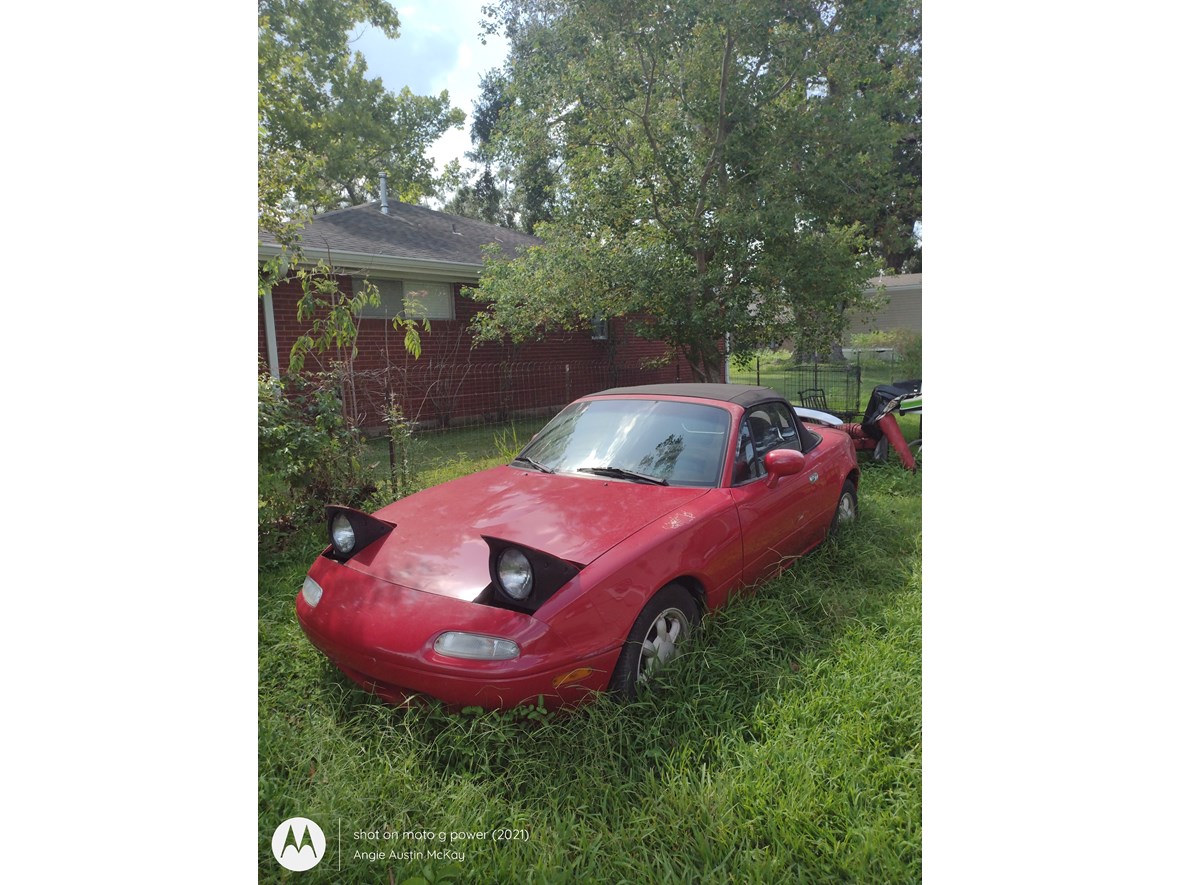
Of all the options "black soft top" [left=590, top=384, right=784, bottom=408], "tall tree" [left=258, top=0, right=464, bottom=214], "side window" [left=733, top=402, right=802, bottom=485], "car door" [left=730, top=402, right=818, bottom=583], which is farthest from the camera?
"black soft top" [left=590, top=384, right=784, bottom=408]

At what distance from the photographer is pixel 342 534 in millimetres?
2629

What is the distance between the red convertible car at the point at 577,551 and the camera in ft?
6.81

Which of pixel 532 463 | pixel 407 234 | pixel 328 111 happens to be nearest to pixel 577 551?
pixel 532 463

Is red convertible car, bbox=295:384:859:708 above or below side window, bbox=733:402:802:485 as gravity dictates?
below

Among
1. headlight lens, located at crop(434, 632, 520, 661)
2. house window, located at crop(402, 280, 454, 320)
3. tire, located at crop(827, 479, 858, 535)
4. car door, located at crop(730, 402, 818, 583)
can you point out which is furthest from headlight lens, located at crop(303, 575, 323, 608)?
house window, located at crop(402, 280, 454, 320)

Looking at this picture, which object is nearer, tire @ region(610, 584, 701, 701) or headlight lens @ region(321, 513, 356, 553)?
tire @ region(610, 584, 701, 701)

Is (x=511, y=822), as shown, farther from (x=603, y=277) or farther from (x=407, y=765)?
(x=603, y=277)

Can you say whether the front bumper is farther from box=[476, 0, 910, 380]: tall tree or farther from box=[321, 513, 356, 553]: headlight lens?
box=[476, 0, 910, 380]: tall tree

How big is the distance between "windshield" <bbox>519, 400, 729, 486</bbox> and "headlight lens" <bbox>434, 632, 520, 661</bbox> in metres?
1.13

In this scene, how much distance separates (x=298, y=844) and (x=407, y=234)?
4.91 m

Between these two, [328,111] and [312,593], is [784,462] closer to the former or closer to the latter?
[312,593]

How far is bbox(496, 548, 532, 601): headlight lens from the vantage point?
2.10m

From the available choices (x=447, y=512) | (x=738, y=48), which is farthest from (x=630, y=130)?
(x=447, y=512)

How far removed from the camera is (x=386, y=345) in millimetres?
4918
